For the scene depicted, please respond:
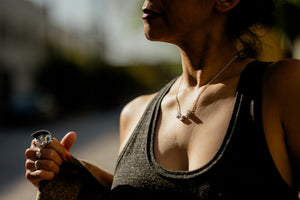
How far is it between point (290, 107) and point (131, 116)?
893 millimetres

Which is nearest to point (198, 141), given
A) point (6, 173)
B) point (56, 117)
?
point (6, 173)

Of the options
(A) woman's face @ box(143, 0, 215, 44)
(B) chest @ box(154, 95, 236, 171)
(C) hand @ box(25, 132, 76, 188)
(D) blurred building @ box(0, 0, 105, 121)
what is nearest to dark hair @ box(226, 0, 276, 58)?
(A) woman's face @ box(143, 0, 215, 44)

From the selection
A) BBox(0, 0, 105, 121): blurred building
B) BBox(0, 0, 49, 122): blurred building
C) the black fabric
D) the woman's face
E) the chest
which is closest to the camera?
the black fabric

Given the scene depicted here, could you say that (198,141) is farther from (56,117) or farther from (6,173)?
(56,117)

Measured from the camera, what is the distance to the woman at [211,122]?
130cm

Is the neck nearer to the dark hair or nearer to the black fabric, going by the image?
the dark hair

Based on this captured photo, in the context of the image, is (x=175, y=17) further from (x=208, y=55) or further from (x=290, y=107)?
(x=290, y=107)

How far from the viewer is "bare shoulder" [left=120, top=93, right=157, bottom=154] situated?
1.88m

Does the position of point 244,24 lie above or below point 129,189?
above

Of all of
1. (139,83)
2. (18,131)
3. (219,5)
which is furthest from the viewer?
(139,83)

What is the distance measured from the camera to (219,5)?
5.34ft

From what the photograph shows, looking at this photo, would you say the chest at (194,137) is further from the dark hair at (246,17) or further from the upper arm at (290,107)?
the dark hair at (246,17)

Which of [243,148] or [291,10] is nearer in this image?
[243,148]

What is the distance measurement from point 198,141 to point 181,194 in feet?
0.75
